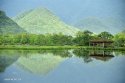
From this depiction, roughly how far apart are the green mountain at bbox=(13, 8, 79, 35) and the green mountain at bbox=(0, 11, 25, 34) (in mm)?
71

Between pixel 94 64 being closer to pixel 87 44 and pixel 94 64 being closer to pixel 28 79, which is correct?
pixel 87 44

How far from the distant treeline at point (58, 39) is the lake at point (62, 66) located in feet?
0.53

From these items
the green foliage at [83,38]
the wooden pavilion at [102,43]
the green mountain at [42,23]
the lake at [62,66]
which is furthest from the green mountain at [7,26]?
the wooden pavilion at [102,43]

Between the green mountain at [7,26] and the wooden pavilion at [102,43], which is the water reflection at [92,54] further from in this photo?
the green mountain at [7,26]

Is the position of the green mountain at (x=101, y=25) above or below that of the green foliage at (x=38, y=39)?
above

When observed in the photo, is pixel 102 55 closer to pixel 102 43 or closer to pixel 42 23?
pixel 102 43

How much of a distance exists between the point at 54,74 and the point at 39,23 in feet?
2.85

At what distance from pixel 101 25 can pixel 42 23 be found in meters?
0.93

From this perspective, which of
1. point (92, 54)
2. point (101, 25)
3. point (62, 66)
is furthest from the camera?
point (101, 25)

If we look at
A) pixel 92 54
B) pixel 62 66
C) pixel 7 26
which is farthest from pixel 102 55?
pixel 7 26

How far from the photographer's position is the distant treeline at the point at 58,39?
616 centimetres

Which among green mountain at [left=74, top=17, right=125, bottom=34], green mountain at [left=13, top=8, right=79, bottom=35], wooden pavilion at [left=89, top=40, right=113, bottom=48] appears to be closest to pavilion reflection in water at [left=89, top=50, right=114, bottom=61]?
wooden pavilion at [left=89, top=40, right=113, bottom=48]

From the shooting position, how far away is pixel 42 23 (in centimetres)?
624

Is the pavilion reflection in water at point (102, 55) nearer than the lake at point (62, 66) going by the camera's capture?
No
